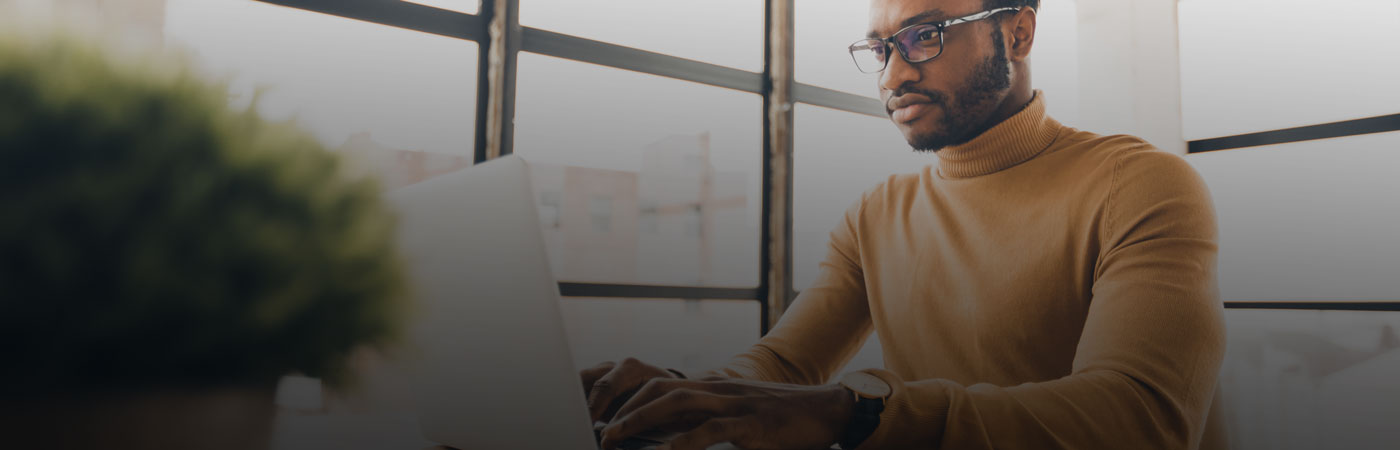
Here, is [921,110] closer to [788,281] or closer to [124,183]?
[124,183]

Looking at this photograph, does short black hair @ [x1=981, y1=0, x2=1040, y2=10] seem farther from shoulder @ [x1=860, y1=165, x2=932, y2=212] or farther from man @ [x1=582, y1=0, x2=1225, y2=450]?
shoulder @ [x1=860, y1=165, x2=932, y2=212]

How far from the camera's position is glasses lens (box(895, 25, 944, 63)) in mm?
1421

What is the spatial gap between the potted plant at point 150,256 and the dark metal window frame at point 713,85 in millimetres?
2152

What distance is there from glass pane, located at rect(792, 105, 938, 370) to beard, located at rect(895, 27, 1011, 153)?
66.1 inches

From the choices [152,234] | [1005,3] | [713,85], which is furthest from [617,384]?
[713,85]

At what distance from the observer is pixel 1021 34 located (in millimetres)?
1459

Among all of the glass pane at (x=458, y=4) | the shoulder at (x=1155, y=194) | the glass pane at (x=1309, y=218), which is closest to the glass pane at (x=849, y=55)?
the glass pane at (x=1309, y=218)

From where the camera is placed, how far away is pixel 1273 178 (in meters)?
3.05

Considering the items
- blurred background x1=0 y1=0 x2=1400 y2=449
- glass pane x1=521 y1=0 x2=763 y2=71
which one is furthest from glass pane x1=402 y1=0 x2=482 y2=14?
glass pane x1=521 y1=0 x2=763 y2=71

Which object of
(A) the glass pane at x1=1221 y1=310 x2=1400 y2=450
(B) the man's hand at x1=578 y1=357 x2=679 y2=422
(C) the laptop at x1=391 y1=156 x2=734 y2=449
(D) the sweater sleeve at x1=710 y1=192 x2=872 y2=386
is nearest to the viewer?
(C) the laptop at x1=391 y1=156 x2=734 y2=449

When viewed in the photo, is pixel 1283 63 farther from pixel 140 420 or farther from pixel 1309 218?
pixel 140 420

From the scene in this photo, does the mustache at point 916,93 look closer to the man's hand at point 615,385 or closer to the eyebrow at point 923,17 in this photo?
the eyebrow at point 923,17

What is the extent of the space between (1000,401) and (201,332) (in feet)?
2.42

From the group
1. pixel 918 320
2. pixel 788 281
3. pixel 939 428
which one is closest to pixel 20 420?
pixel 939 428
